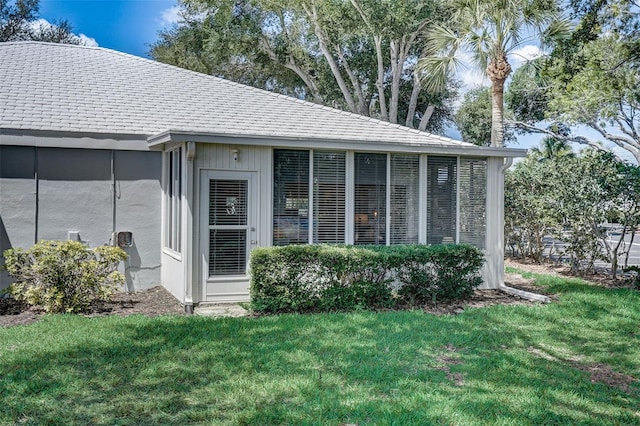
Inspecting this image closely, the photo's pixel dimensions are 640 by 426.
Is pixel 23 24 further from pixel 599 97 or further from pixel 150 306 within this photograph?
pixel 599 97

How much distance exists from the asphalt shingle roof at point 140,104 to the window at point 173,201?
60 cm

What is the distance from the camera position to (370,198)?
8.86 metres

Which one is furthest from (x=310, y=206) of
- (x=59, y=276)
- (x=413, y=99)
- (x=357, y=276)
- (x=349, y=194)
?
(x=413, y=99)

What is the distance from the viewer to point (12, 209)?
840 centimetres

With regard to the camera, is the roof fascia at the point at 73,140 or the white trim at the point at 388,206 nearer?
the roof fascia at the point at 73,140

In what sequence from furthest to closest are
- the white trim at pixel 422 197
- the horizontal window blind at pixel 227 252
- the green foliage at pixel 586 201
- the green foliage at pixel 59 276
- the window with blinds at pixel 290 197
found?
the green foliage at pixel 586 201 < the white trim at pixel 422 197 < the window with blinds at pixel 290 197 < the horizontal window blind at pixel 227 252 < the green foliage at pixel 59 276

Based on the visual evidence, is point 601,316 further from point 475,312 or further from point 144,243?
point 144,243

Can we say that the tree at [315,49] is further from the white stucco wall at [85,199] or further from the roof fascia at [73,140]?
the white stucco wall at [85,199]

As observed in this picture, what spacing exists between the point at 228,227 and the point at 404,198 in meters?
3.21

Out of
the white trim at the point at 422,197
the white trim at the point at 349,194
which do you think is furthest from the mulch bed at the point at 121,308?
the white trim at the point at 422,197

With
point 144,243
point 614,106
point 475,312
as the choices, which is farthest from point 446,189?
point 614,106

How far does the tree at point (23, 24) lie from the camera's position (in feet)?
66.5

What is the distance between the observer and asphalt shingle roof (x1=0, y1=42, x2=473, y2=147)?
884 centimetres

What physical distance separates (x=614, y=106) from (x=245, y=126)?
1595 centimetres
